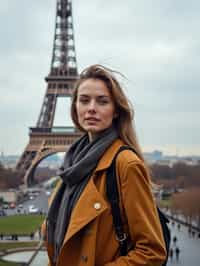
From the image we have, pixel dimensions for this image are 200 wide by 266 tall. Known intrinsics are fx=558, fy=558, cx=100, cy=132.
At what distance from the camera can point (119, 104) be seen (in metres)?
2.31

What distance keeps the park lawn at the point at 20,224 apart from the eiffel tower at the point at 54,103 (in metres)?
A: 16.3

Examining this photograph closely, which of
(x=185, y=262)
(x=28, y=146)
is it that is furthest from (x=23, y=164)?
(x=185, y=262)

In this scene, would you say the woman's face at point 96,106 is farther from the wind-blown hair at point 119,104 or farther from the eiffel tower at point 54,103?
the eiffel tower at point 54,103

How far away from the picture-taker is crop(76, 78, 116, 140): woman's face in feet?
7.51

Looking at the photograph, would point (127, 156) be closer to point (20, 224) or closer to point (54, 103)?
point (20, 224)

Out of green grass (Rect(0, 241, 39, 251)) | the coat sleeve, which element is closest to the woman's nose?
the coat sleeve

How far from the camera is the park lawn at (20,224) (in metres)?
24.2

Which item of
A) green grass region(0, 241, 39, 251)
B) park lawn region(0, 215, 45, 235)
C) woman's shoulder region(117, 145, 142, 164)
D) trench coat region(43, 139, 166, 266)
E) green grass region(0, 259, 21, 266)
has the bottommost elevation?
park lawn region(0, 215, 45, 235)

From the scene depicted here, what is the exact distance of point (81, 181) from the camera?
2205 millimetres

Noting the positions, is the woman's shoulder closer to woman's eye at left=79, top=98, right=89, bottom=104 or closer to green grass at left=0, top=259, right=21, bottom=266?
woman's eye at left=79, top=98, right=89, bottom=104

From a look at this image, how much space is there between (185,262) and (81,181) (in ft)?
46.6

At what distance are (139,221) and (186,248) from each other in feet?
56.8

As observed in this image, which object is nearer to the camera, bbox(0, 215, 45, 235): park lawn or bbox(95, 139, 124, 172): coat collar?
bbox(95, 139, 124, 172): coat collar

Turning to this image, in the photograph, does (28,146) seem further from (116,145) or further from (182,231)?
(116,145)
